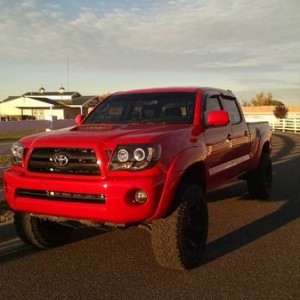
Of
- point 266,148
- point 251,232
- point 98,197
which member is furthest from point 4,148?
point 266,148

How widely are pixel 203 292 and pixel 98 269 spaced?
3.69 ft

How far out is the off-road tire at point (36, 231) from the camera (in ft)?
17.3

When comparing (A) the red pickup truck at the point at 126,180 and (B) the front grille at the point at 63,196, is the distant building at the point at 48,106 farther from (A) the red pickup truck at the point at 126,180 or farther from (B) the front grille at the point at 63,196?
(B) the front grille at the point at 63,196

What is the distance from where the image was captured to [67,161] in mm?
4484

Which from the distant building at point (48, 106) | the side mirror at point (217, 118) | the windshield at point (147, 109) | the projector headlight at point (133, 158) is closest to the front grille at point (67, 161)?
the projector headlight at point (133, 158)

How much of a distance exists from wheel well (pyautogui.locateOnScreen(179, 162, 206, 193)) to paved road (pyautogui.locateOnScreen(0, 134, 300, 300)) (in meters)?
0.79

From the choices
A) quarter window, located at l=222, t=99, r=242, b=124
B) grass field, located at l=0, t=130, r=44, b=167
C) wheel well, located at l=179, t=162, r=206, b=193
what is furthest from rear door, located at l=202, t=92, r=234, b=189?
grass field, located at l=0, t=130, r=44, b=167

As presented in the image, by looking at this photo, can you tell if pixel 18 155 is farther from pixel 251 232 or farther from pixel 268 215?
pixel 268 215

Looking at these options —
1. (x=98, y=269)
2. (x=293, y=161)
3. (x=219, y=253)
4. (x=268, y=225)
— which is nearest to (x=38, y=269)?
(x=98, y=269)

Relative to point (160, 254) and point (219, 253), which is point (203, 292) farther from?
point (219, 253)

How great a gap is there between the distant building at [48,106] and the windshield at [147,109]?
48667 millimetres

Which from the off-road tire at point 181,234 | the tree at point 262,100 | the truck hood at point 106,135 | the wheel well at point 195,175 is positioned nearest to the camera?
the truck hood at point 106,135

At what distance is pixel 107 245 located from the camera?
18.5ft

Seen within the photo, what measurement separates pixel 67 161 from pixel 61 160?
0.06 meters
